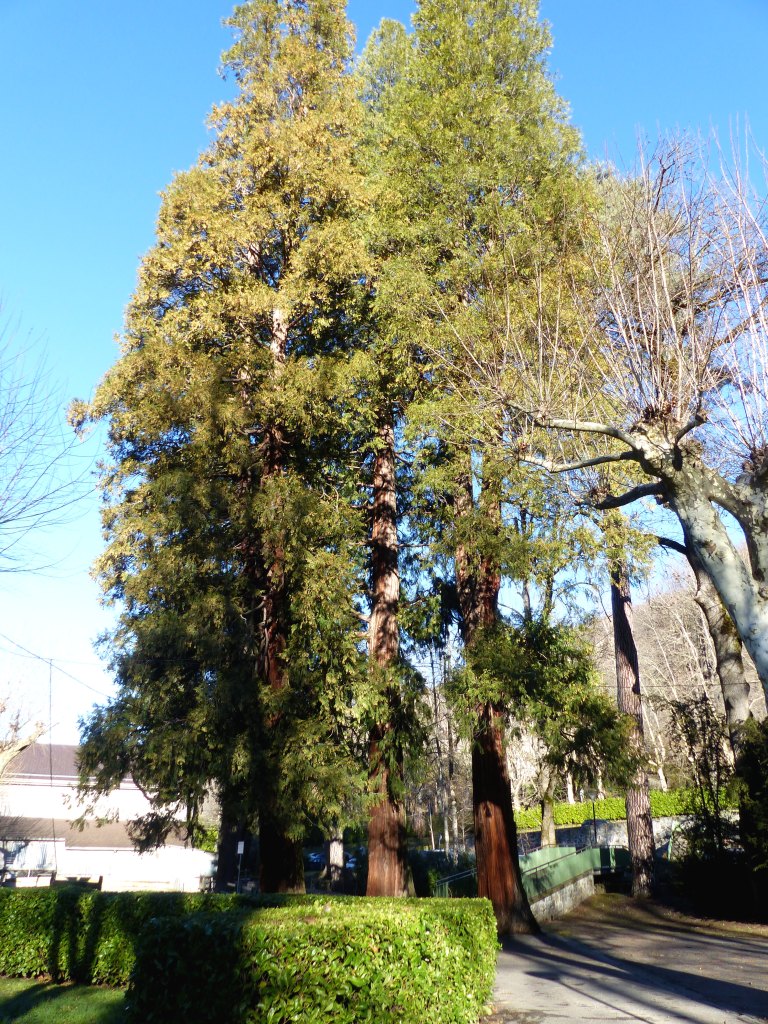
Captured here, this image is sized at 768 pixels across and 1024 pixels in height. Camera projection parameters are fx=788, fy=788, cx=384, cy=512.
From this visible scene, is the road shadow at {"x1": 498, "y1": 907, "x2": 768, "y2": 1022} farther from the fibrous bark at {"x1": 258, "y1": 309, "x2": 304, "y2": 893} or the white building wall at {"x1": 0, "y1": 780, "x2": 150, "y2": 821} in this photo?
the white building wall at {"x1": 0, "y1": 780, "x2": 150, "y2": 821}

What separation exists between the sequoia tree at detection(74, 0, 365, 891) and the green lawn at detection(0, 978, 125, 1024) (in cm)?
272

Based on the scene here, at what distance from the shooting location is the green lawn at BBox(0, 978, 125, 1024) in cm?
840

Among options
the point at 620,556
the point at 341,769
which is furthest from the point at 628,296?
the point at 341,769

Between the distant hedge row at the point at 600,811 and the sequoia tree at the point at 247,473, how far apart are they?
25.7 meters

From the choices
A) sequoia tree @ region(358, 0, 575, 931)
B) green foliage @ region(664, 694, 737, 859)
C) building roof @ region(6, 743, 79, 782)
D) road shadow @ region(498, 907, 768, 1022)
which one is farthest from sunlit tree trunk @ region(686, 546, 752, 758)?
building roof @ region(6, 743, 79, 782)

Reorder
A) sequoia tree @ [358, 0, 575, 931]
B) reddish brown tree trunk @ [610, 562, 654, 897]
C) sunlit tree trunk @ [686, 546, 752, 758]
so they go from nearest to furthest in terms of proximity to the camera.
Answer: sequoia tree @ [358, 0, 575, 931]
sunlit tree trunk @ [686, 546, 752, 758]
reddish brown tree trunk @ [610, 562, 654, 897]

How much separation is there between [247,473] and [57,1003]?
834 cm

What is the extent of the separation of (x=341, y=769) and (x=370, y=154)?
39.2ft

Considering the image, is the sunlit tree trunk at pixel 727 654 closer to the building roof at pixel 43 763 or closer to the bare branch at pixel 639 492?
the bare branch at pixel 639 492

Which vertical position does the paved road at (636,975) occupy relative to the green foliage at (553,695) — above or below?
below

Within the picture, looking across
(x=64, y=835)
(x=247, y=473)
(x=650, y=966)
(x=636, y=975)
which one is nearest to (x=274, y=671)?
(x=247, y=473)

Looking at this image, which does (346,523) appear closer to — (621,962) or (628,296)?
(628,296)

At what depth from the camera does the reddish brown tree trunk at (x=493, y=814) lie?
1330 cm

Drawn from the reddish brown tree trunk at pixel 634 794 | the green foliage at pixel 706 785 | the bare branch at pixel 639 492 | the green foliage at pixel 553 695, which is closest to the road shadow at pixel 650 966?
the green foliage at pixel 706 785
